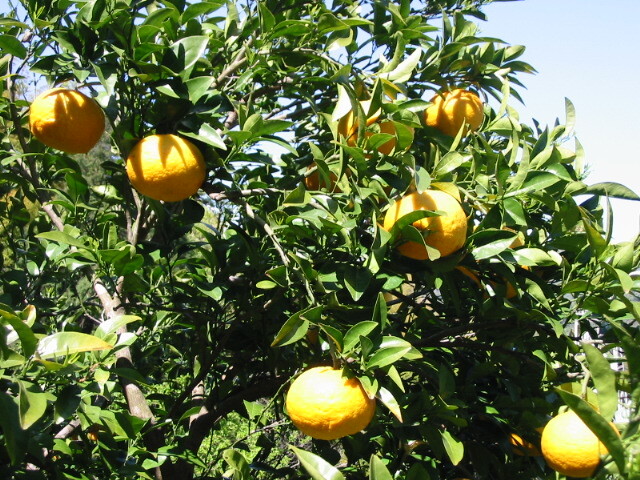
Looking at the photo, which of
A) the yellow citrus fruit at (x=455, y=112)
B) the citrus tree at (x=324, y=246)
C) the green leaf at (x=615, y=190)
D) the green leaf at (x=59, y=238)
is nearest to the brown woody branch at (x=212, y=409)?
the citrus tree at (x=324, y=246)

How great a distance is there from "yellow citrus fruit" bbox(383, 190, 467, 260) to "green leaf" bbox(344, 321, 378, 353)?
16cm

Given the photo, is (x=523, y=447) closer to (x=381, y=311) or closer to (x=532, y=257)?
(x=532, y=257)

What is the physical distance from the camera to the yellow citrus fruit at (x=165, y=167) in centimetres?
110

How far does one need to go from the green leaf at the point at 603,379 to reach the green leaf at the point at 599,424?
0.07 m

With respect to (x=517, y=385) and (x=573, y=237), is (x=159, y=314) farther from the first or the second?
(x=573, y=237)

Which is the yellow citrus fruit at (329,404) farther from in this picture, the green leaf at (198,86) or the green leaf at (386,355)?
the green leaf at (198,86)

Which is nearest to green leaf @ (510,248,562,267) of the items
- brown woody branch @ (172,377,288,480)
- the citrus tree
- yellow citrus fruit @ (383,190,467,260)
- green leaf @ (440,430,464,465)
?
the citrus tree

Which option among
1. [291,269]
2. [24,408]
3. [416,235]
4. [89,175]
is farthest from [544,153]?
[89,175]

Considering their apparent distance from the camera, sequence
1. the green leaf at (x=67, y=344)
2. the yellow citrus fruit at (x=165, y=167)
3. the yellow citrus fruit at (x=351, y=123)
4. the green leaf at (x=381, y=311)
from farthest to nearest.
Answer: the yellow citrus fruit at (x=351, y=123), the yellow citrus fruit at (x=165, y=167), the green leaf at (x=381, y=311), the green leaf at (x=67, y=344)

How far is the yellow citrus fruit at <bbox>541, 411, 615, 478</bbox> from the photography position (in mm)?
1004

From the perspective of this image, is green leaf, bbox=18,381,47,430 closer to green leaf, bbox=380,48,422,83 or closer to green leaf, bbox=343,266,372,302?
green leaf, bbox=343,266,372,302

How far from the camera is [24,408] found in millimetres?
744

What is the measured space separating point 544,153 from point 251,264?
599 mm

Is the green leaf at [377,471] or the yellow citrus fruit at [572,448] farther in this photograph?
the yellow citrus fruit at [572,448]
